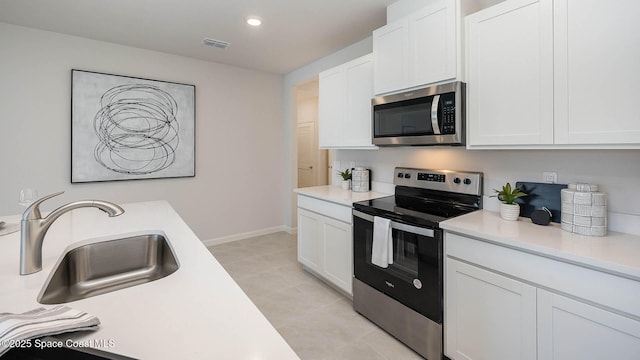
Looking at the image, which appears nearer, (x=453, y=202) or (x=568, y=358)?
(x=568, y=358)

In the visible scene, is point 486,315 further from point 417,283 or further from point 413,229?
point 413,229

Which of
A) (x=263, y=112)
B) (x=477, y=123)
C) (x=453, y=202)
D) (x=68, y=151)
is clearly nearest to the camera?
(x=477, y=123)

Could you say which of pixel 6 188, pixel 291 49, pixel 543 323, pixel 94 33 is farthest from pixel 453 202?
pixel 6 188

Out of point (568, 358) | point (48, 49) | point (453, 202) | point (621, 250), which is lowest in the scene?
point (568, 358)

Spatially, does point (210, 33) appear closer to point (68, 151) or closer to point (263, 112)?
point (263, 112)

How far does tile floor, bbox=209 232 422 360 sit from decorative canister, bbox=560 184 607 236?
1.23 m

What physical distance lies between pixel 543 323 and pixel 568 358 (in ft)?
0.51

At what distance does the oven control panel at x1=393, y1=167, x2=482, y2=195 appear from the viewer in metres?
2.17

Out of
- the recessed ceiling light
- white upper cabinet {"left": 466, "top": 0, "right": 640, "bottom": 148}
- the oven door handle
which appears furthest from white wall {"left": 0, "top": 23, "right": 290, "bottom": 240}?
white upper cabinet {"left": 466, "top": 0, "right": 640, "bottom": 148}

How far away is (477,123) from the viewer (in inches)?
74.6

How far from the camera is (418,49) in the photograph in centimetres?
215

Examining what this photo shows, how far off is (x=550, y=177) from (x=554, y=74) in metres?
0.64

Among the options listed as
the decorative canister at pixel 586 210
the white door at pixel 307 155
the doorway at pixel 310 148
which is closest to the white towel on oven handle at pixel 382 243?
A: the decorative canister at pixel 586 210

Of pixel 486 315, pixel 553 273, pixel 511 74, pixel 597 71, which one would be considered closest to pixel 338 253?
pixel 486 315
